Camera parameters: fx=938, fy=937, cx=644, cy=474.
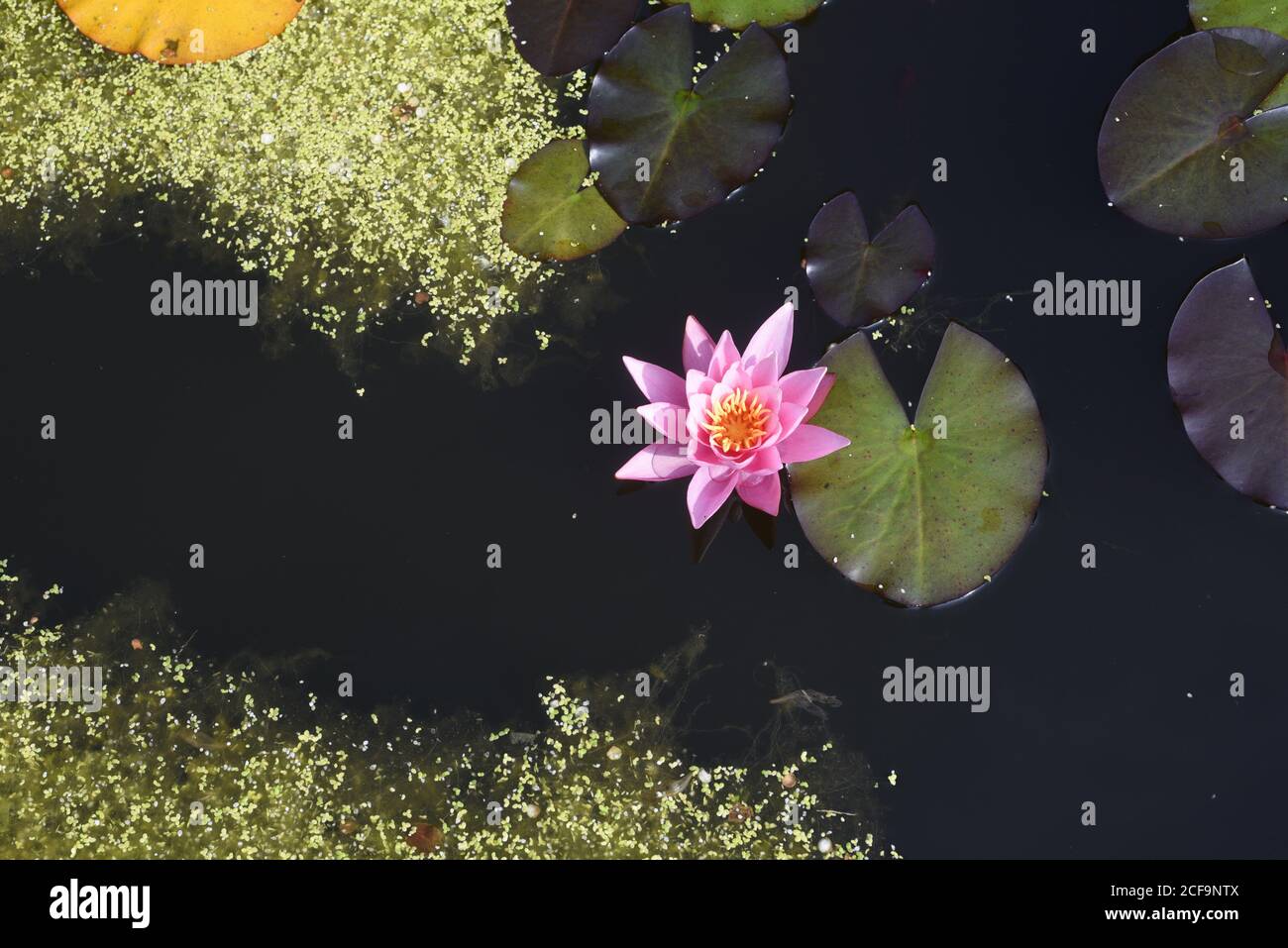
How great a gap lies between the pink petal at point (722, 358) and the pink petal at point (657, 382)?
86 millimetres

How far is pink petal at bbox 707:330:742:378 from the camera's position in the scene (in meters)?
1.90

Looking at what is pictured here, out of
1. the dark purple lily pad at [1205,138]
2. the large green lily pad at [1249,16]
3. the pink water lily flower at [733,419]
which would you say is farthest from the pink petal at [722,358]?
the large green lily pad at [1249,16]

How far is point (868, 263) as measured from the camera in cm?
202

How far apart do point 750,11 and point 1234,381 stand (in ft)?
4.28

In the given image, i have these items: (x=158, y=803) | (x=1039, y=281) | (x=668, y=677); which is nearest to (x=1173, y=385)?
(x=1039, y=281)

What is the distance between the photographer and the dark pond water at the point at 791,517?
2.03m

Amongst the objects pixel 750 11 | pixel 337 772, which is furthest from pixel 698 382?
pixel 337 772

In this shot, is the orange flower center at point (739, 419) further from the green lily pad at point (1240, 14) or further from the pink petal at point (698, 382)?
the green lily pad at point (1240, 14)

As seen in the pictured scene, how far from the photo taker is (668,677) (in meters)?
2.08

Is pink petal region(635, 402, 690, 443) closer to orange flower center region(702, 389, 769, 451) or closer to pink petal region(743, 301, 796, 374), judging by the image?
orange flower center region(702, 389, 769, 451)

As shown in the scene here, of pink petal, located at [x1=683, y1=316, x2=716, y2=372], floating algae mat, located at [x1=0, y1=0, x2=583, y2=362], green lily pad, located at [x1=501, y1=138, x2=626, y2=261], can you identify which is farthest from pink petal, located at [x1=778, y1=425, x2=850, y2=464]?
floating algae mat, located at [x1=0, y1=0, x2=583, y2=362]

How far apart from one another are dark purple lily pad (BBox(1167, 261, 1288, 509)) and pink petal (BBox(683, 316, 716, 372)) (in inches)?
39.0

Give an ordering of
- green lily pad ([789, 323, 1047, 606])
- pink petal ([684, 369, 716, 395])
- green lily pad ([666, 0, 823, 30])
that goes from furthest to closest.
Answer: green lily pad ([666, 0, 823, 30]) → green lily pad ([789, 323, 1047, 606]) → pink petal ([684, 369, 716, 395])

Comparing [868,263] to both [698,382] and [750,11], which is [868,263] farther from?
[750,11]
